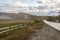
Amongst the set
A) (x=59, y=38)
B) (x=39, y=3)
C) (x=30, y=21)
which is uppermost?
(x=39, y=3)

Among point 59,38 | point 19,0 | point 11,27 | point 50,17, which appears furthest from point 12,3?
point 59,38

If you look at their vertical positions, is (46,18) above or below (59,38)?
above

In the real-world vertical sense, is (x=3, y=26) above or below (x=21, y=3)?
below

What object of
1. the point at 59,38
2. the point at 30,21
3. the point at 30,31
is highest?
the point at 30,21

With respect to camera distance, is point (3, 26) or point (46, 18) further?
point (46, 18)

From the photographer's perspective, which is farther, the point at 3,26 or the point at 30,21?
the point at 30,21

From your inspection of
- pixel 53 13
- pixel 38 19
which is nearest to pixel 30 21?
pixel 38 19

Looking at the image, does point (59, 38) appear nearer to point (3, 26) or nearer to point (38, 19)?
point (38, 19)

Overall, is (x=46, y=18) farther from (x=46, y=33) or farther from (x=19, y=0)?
(x=19, y=0)

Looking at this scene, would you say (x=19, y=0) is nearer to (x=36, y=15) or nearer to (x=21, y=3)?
(x=21, y=3)
